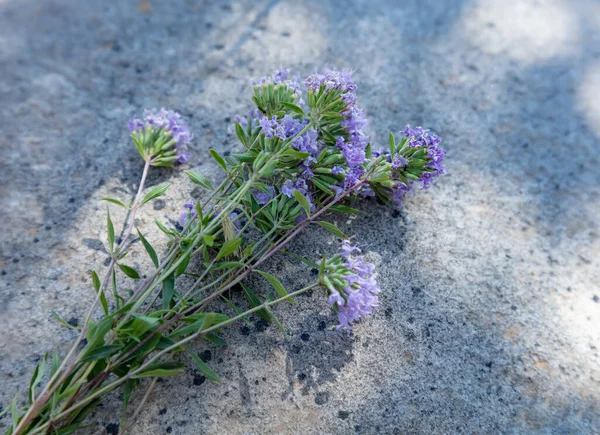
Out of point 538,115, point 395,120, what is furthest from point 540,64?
point 395,120

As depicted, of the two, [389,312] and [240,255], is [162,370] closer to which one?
[240,255]

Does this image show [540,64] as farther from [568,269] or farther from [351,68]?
[568,269]

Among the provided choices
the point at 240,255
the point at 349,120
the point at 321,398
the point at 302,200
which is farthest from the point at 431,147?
the point at 321,398

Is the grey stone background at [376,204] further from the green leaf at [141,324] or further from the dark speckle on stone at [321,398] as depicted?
the green leaf at [141,324]

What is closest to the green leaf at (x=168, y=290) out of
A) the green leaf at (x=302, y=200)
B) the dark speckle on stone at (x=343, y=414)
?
the green leaf at (x=302, y=200)

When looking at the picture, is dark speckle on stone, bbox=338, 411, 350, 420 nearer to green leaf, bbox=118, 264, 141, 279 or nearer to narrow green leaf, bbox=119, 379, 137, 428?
narrow green leaf, bbox=119, 379, 137, 428

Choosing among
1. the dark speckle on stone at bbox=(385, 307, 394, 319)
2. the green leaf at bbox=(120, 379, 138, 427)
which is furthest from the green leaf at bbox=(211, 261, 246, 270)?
the dark speckle on stone at bbox=(385, 307, 394, 319)

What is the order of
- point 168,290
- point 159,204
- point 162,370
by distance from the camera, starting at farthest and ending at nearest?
point 159,204
point 168,290
point 162,370
